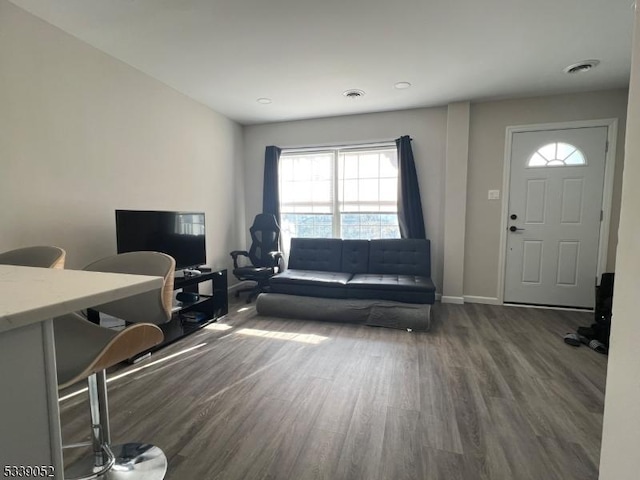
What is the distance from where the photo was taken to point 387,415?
168 centimetres

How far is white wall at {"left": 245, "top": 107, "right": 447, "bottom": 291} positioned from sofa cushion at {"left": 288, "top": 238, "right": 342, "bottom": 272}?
127 centimetres

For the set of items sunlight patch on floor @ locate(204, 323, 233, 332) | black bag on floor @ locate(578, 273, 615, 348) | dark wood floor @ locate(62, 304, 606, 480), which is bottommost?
sunlight patch on floor @ locate(204, 323, 233, 332)

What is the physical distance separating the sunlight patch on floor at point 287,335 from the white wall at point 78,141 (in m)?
1.45

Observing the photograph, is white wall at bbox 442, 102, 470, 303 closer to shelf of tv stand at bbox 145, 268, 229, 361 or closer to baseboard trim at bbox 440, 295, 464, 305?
baseboard trim at bbox 440, 295, 464, 305

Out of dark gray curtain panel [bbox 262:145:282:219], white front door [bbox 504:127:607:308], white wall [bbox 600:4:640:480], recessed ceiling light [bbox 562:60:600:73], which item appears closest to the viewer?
white wall [bbox 600:4:640:480]

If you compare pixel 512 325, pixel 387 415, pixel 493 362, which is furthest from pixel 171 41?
pixel 512 325

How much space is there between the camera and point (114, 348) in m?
1.00

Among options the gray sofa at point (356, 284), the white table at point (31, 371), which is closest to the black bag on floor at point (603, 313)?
the gray sofa at point (356, 284)

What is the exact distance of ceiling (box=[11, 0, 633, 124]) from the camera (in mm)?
1985

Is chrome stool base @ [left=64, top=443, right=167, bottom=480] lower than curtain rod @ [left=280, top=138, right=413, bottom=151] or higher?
lower

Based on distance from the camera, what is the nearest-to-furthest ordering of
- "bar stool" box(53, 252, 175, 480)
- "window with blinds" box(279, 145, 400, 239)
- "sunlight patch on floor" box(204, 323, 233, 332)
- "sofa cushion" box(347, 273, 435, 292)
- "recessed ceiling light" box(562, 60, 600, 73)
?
"bar stool" box(53, 252, 175, 480) < "recessed ceiling light" box(562, 60, 600, 73) < "sunlight patch on floor" box(204, 323, 233, 332) < "sofa cushion" box(347, 273, 435, 292) < "window with blinds" box(279, 145, 400, 239)

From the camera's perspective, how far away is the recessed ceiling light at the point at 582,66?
2680 millimetres

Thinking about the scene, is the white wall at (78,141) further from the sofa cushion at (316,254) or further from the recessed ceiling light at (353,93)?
the recessed ceiling light at (353,93)

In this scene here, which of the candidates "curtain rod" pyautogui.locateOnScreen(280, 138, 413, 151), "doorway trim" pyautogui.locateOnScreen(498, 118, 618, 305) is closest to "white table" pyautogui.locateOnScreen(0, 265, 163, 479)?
"curtain rod" pyautogui.locateOnScreen(280, 138, 413, 151)
